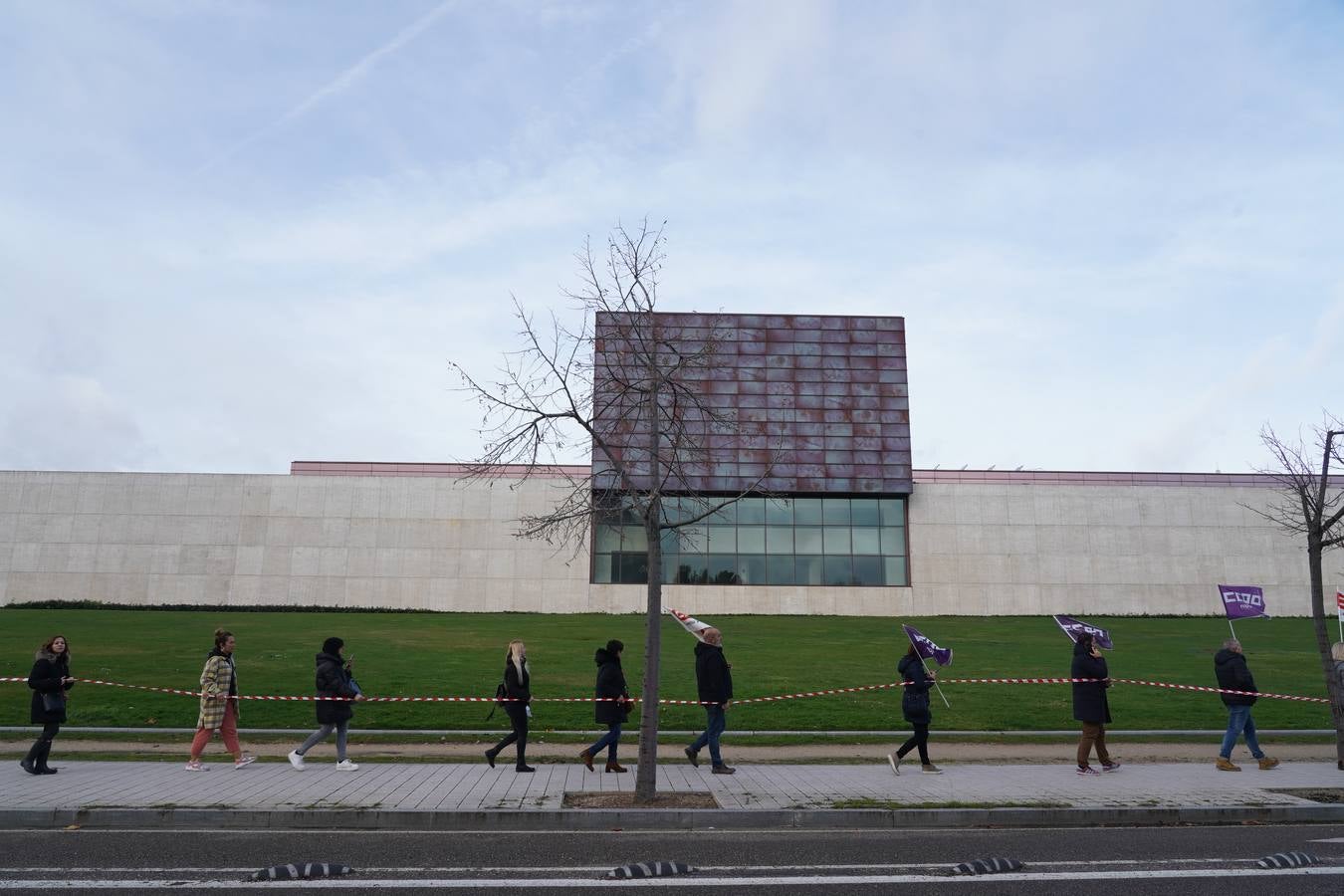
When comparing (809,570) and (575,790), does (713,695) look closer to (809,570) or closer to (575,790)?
(575,790)

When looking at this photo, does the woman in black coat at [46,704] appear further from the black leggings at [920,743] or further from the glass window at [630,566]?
the glass window at [630,566]

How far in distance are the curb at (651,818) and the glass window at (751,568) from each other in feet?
115

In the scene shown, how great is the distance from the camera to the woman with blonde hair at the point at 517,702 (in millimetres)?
12383

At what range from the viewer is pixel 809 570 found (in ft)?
149

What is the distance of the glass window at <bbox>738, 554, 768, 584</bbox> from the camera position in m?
45.4

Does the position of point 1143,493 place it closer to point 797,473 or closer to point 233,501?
point 797,473

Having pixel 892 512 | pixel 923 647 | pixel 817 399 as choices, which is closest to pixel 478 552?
pixel 817 399

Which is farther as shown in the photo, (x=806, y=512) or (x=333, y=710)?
(x=806, y=512)

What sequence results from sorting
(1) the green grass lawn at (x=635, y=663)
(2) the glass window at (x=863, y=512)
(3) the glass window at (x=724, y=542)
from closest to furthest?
(1) the green grass lawn at (x=635, y=663) → (3) the glass window at (x=724, y=542) → (2) the glass window at (x=863, y=512)

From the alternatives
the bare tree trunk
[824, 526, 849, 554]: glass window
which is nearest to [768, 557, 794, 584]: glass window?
[824, 526, 849, 554]: glass window

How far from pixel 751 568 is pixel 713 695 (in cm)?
3288

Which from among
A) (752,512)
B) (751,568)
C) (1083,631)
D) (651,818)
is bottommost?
(651,818)

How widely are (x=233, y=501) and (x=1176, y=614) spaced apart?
46.4 metres

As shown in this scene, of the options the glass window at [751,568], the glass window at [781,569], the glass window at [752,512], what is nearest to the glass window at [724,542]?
the glass window at [751,568]
